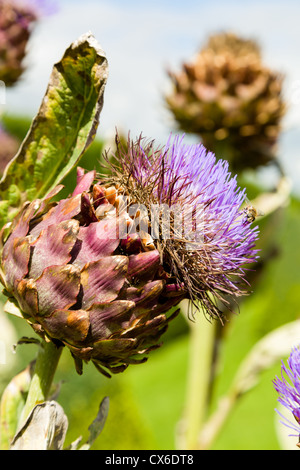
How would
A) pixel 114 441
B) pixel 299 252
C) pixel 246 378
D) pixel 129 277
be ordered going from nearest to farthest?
pixel 129 277 < pixel 246 378 < pixel 114 441 < pixel 299 252

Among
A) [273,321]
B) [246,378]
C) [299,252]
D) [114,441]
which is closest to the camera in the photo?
[246,378]

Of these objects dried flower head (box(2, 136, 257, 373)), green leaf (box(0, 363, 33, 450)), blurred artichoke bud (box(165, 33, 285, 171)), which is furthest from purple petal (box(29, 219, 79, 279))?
blurred artichoke bud (box(165, 33, 285, 171))

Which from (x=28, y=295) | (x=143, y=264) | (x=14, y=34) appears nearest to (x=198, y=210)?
(x=143, y=264)

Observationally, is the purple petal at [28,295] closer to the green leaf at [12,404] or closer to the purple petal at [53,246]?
the purple petal at [53,246]

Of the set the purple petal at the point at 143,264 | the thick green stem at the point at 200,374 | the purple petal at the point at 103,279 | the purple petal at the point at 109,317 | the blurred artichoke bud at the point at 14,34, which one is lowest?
the thick green stem at the point at 200,374

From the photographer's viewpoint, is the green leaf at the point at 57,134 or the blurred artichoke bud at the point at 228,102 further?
the blurred artichoke bud at the point at 228,102

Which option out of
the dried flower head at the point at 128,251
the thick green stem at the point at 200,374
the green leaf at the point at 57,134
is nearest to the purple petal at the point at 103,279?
the dried flower head at the point at 128,251

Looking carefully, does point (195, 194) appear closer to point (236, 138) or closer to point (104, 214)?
point (104, 214)

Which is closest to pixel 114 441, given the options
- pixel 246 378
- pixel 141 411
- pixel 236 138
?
pixel 141 411
